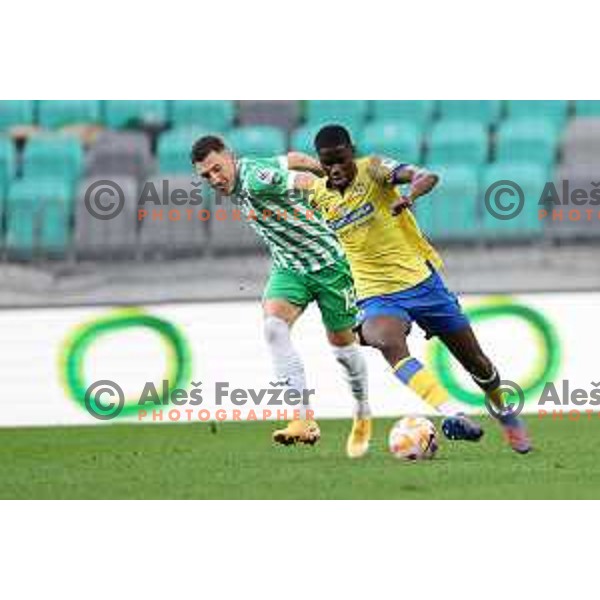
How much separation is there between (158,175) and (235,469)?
5.00m

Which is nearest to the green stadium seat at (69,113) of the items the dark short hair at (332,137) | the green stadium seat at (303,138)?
the green stadium seat at (303,138)

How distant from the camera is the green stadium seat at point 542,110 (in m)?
12.8

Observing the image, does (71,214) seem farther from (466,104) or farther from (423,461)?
(423,461)

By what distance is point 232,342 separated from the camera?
1077cm

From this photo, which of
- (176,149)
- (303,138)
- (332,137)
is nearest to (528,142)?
(303,138)

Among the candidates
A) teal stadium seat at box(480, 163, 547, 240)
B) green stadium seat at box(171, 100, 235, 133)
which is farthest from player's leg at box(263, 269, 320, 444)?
green stadium seat at box(171, 100, 235, 133)

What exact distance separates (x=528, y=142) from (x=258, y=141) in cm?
198

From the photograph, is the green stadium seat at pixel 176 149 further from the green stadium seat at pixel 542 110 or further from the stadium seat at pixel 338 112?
the green stadium seat at pixel 542 110

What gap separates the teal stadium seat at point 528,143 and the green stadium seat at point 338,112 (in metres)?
1.09

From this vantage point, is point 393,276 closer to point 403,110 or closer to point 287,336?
point 287,336

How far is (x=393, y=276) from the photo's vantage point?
7.60 m

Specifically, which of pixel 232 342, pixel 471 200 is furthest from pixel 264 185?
pixel 471 200

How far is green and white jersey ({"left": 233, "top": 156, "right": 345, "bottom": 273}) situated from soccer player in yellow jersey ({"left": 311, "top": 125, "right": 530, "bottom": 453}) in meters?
0.15

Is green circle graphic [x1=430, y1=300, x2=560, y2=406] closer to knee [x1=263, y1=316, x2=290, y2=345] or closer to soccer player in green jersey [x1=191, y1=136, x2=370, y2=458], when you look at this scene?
soccer player in green jersey [x1=191, y1=136, x2=370, y2=458]
